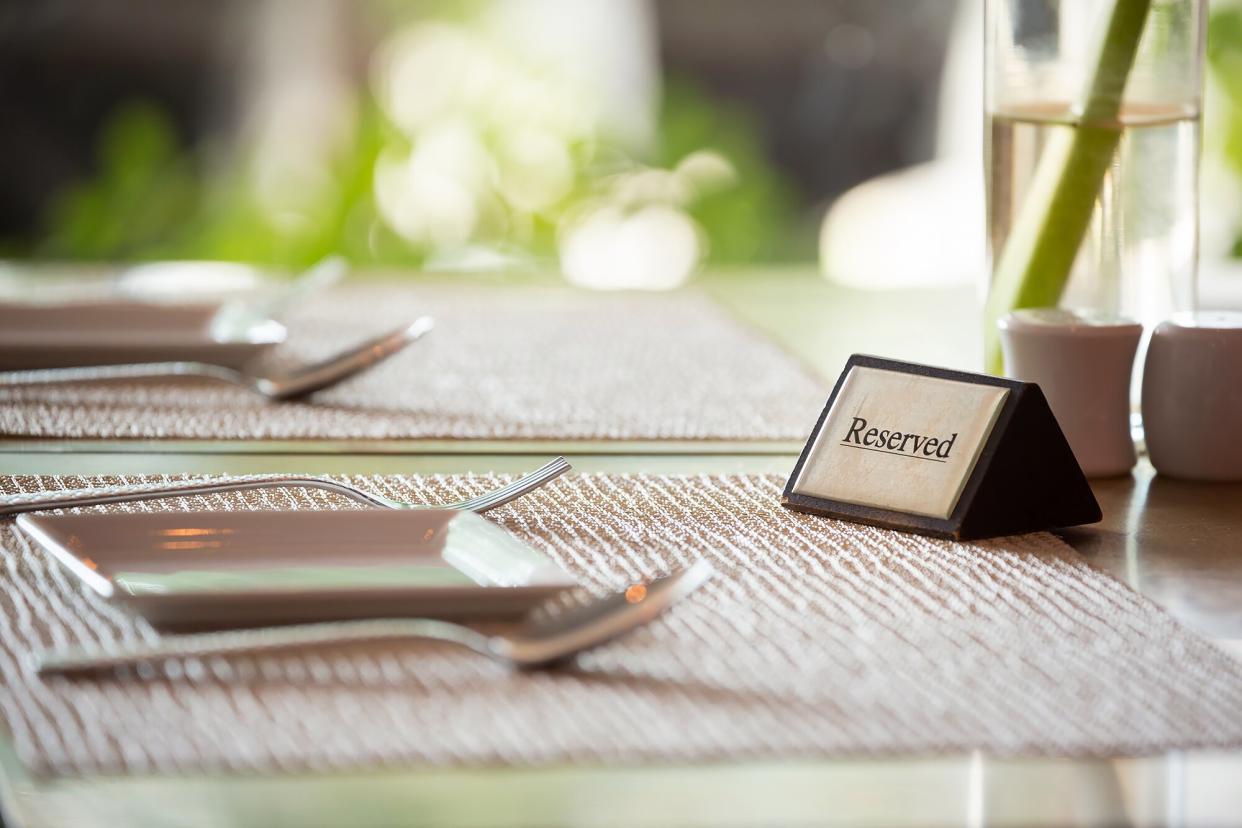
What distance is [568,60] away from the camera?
3.02m

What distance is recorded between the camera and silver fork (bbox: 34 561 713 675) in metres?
0.43

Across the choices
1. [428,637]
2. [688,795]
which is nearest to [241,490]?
[428,637]

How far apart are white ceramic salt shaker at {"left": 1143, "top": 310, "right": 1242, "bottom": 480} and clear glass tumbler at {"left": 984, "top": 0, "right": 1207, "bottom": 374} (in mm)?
37

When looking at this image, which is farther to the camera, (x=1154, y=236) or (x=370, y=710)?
(x=1154, y=236)

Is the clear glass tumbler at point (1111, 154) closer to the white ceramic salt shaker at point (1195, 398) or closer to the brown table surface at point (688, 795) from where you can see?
the white ceramic salt shaker at point (1195, 398)

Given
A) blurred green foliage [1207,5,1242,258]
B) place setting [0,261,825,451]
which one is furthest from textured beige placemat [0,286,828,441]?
blurred green foliage [1207,5,1242,258]

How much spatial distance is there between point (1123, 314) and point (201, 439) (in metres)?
0.48

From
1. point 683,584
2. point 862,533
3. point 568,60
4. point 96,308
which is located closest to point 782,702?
point 683,584

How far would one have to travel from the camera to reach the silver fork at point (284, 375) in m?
0.92

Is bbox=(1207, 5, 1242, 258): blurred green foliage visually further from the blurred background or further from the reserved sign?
the reserved sign

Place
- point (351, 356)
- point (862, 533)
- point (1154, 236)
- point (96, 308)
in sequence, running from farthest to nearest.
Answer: point (96, 308)
point (351, 356)
point (1154, 236)
point (862, 533)

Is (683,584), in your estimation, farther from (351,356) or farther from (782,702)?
(351,356)

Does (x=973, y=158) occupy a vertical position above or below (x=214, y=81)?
below

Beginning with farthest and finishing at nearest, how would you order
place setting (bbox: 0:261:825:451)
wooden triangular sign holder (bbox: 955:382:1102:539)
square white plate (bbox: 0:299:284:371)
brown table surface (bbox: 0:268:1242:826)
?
square white plate (bbox: 0:299:284:371) → place setting (bbox: 0:261:825:451) → wooden triangular sign holder (bbox: 955:382:1102:539) → brown table surface (bbox: 0:268:1242:826)
